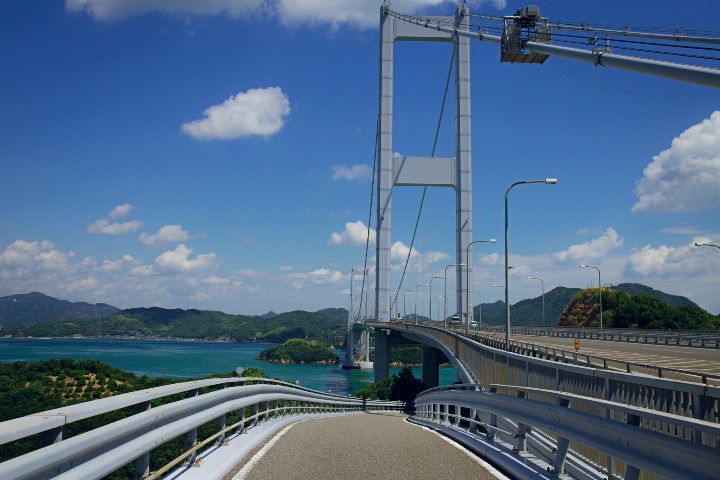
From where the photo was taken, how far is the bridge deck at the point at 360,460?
681 centimetres

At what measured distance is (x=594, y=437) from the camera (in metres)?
5.29

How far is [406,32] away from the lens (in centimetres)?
6431

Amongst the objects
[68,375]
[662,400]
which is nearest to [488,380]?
[662,400]

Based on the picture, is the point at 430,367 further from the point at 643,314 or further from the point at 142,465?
the point at 142,465

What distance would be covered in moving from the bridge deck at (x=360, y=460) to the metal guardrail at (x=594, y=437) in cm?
54

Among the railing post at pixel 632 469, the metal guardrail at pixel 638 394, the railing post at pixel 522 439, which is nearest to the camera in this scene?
the metal guardrail at pixel 638 394

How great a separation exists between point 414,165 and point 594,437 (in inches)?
2237

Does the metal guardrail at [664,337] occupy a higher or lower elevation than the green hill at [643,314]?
lower

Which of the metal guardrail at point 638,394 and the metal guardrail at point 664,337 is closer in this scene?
the metal guardrail at point 638,394

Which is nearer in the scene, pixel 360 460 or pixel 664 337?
pixel 360 460

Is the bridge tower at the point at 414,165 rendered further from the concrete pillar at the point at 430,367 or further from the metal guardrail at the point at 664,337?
the metal guardrail at the point at 664,337

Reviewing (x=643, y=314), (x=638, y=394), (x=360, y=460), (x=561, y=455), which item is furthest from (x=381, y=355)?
(x=638, y=394)

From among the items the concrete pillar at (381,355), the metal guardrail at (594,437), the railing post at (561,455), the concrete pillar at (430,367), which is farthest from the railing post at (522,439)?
the concrete pillar at (430,367)

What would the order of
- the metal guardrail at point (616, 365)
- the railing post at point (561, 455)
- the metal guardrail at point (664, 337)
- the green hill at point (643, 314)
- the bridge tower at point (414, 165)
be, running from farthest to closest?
the green hill at point (643, 314)
the bridge tower at point (414, 165)
the metal guardrail at point (664, 337)
the metal guardrail at point (616, 365)
the railing post at point (561, 455)
